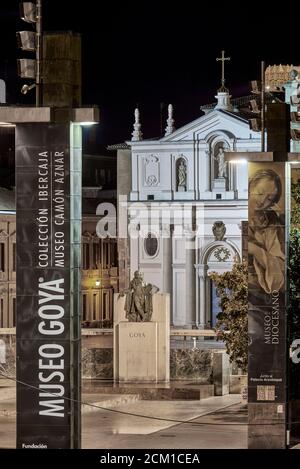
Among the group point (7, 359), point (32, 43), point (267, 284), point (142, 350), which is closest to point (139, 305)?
point (142, 350)

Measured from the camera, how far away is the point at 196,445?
96.2 feet

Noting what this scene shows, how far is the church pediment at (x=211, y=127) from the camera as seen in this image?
6488 centimetres

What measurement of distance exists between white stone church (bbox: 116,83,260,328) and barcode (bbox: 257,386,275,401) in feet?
133

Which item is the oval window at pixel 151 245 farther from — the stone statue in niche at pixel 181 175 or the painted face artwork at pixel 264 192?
the painted face artwork at pixel 264 192

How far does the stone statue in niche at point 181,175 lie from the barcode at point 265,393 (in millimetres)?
42747

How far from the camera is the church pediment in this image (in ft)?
213

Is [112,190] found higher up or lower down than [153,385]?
higher up

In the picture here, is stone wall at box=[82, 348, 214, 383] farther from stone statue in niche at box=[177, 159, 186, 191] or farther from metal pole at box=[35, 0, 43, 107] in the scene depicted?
stone statue in niche at box=[177, 159, 186, 191]

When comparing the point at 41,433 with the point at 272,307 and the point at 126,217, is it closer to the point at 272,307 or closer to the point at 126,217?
the point at 272,307

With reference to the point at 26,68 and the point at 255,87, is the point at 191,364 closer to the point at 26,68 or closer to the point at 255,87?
the point at 255,87

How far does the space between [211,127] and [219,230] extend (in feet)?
13.1

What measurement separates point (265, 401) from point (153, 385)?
1712 cm

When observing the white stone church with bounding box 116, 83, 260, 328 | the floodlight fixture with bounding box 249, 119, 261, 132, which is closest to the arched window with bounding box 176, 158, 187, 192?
the white stone church with bounding box 116, 83, 260, 328
